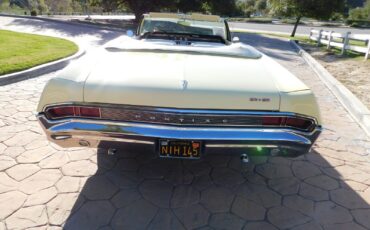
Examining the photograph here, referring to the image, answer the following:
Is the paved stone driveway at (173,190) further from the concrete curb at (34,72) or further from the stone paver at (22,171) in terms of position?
the concrete curb at (34,72)

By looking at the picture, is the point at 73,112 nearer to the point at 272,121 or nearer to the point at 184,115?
the point at 184,115

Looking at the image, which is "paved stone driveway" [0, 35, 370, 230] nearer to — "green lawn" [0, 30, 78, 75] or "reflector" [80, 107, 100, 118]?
"reflector" [80, 107, 100, 118]

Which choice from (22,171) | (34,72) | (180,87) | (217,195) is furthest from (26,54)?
(217,195)

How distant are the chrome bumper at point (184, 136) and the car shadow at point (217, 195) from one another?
23cm

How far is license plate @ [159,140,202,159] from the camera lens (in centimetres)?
245

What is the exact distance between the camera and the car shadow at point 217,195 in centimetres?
258

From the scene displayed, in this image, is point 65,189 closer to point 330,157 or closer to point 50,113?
point 50,113

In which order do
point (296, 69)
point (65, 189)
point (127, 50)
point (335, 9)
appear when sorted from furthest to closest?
1. point (335, 9)
2. point (296, 69)
3. point (127, 50)
4. point (65, 189)

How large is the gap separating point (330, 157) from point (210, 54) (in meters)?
2.10

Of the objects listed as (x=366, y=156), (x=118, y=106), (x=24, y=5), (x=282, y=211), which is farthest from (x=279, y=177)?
(x=24, y=5)

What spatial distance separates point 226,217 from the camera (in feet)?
8.66

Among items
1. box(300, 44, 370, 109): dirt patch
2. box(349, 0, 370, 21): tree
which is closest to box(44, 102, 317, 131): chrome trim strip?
box(300, 44, 370, 109): dirt patch

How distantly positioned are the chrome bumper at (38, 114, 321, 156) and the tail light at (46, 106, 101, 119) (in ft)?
0.15

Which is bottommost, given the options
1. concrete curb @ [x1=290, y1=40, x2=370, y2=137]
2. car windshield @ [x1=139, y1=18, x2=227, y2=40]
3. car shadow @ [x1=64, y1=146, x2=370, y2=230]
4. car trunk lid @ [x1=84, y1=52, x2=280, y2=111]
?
car shadow @ [x1=64, y1=146, x2=370, y2=230]
